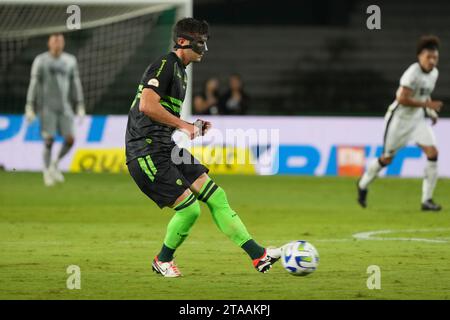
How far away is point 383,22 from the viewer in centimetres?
2438

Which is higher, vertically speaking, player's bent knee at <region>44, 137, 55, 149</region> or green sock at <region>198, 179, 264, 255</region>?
green sock at <region>198, 179, 264, 255</region>

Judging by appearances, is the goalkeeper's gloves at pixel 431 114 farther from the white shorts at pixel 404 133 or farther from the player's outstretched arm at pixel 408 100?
the player's outstretched arm at pixel 408 100

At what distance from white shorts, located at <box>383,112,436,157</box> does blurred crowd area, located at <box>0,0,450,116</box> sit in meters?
7.22

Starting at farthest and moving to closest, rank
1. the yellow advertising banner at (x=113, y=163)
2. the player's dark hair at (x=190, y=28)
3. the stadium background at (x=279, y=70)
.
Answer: the yellow advertising banner at (x=113, y=163) < the stadium background at (x=279, y=70) < the player's dark hair at (x=190, y=28)

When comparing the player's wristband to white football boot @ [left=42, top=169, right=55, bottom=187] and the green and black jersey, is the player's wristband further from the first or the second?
white football boot @ [left=42, top=169, right=55, bottom=187]

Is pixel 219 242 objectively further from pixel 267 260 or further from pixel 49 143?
pixel 49 143

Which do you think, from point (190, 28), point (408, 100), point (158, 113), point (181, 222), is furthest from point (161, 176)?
point (408, 100)

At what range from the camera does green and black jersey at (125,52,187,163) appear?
28.1 feet

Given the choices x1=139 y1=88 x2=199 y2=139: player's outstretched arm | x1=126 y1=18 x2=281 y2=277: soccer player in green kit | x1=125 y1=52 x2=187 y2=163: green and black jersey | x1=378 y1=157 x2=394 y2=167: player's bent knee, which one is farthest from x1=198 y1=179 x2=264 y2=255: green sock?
x1=378 y1=157 x2=394 y2=167: player's bent knee

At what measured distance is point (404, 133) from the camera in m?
14.8

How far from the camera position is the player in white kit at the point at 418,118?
14352 mm

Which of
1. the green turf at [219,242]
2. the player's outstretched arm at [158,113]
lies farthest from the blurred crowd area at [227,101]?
the player's outstretched arm at [158,113]

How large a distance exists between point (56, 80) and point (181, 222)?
1011 cm

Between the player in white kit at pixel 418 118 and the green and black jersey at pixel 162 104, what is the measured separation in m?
6.11
